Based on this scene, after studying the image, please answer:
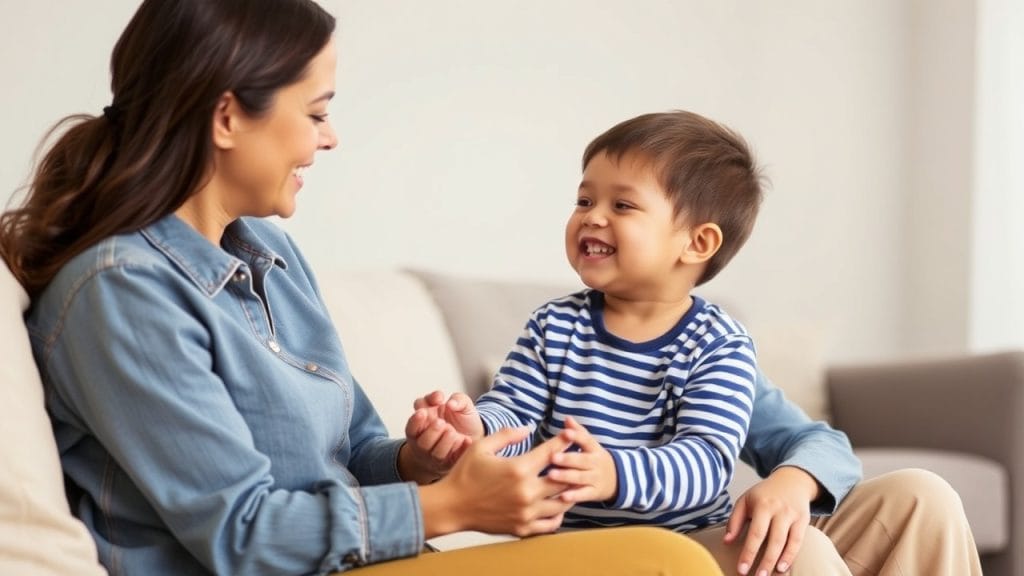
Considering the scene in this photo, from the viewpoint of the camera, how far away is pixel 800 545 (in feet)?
4.47

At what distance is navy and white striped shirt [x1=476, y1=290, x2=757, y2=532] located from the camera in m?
1.41

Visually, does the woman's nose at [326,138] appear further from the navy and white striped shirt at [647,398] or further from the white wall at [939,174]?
the white wall at [939,174]

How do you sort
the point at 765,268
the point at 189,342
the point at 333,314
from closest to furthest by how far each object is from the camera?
1. the point at 189,342
2. the point at 333,314
3. the point at 765,268

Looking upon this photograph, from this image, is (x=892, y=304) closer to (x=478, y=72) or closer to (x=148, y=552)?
(x=478, y=72)

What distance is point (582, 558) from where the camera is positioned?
3.71 feet

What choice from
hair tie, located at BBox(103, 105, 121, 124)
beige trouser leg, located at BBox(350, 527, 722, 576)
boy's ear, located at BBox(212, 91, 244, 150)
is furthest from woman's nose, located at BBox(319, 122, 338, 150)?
beige trouser leg, located at BBox(350, 527, 722, 576)

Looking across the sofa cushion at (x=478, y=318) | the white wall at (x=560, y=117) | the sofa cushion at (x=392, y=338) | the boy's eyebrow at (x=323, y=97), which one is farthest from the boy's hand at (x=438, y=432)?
the white wall at (x=560, y=117)

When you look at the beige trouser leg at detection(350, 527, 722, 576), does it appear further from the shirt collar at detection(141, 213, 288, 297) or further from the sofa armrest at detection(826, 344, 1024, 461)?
the sofa armrest at detection(826, 344, 1024, 461)

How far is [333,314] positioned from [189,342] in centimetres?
122

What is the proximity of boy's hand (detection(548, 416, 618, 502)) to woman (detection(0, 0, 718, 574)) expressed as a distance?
0.02 meters

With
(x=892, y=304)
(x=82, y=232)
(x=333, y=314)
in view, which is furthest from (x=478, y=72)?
(x=82, y=232)

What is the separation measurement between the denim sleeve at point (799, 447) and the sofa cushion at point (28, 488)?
32.5 inches

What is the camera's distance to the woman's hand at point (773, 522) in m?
1.35

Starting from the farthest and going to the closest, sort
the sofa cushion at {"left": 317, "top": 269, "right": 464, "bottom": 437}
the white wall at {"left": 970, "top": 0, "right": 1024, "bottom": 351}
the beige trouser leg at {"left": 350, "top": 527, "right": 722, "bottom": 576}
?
the white wall at {"left": 970, "top": 0, "right": 1024, "bottom": 351} < the sofa cushion at {"left": 317, "top": 269, "right": 464, "bottom": 437} < the beige trouser leg at {"left": 350, "top": 527, "right": 722, "bottom": 576}
